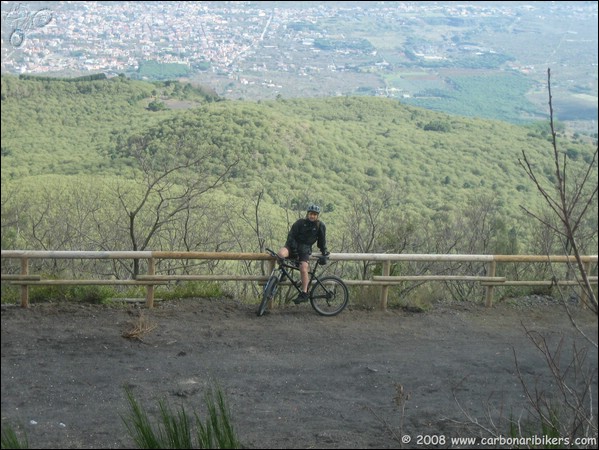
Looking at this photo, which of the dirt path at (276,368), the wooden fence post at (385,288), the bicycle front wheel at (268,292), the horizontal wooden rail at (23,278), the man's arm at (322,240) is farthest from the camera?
the wooden fence post at (385,288)

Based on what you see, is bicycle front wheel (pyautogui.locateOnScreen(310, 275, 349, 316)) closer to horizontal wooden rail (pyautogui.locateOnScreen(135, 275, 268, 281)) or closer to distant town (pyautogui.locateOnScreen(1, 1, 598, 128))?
horizontal wooden rail (pyautogui.locateOnScreen(135, 275, 268, 281))

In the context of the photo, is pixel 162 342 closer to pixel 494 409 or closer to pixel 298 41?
pixel 494 409

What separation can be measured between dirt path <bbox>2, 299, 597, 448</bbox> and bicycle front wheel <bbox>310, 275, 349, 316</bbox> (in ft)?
0.61

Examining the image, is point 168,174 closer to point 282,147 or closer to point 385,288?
point 385,288

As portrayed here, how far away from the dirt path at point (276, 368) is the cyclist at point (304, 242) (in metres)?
0.65

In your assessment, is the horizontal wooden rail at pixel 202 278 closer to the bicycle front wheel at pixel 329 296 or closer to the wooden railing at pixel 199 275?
the wooden railing at pixel 199 275

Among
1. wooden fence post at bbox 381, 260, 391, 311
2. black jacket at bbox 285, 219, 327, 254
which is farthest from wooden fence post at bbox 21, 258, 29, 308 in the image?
wooden fence post at bbox 381, 260, 391, 311

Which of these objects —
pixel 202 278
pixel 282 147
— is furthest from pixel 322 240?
pixel 282 147

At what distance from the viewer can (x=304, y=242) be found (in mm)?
10766

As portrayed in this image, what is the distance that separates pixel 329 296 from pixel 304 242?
2.76 feet

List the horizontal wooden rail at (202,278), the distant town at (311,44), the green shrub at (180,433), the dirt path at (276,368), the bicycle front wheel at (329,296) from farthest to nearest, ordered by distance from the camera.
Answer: the distant town at (311,44) → the bicycle front wheel at (329,296) → the horizontal wooden rail at (202,278) → the dirt path at (276,368) → the green shrub at (180,433)

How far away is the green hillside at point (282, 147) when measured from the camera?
31.5 m

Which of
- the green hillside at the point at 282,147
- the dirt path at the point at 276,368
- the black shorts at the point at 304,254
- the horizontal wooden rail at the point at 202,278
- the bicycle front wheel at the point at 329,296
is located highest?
the green hillside at the point at 282,147

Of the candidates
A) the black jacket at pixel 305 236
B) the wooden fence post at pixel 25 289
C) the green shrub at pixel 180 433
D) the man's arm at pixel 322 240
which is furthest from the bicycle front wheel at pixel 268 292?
the green shrub at pixel 180 433
